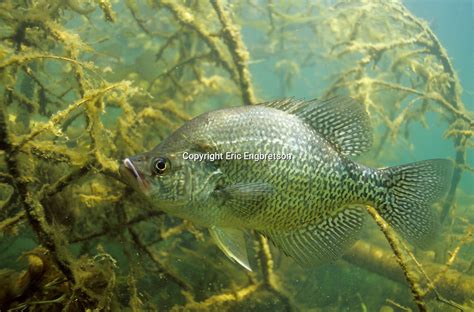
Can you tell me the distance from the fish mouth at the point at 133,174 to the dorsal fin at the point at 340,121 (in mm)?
1118

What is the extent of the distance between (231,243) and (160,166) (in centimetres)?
69

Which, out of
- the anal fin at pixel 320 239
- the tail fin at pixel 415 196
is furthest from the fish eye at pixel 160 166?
the tail fin at pixel 415 196

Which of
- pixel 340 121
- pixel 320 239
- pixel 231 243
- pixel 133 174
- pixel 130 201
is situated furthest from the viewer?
pixel 130 201

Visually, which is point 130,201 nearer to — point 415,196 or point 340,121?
point 340,121

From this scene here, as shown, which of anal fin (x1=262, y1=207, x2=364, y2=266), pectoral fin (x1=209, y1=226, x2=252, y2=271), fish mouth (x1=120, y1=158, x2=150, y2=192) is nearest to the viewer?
fish mouth (x1=120, y1=158, x2=150, y2=192)

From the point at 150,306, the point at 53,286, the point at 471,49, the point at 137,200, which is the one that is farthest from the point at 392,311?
the point at 471,49

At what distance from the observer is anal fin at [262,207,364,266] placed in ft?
8.46

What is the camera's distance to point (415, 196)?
2.66m

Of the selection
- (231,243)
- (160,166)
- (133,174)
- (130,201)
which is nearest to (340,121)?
(231,243)

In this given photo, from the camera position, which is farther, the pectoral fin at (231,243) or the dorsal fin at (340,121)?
the dorsal fin at (340,121)

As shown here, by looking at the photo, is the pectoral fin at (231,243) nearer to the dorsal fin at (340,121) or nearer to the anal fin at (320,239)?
the anal fin at (320,239)

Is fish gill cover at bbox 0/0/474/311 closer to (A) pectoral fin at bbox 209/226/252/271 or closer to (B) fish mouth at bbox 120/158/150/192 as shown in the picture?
(B) fish mouth at bbox 120/158/150/192

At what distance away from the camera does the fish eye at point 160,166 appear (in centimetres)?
228

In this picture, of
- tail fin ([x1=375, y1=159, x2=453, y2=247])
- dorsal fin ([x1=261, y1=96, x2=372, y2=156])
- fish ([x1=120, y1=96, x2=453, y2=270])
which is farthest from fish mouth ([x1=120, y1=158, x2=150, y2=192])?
tail fin ([x1=375, y1=159, x2=453, y2=247])
